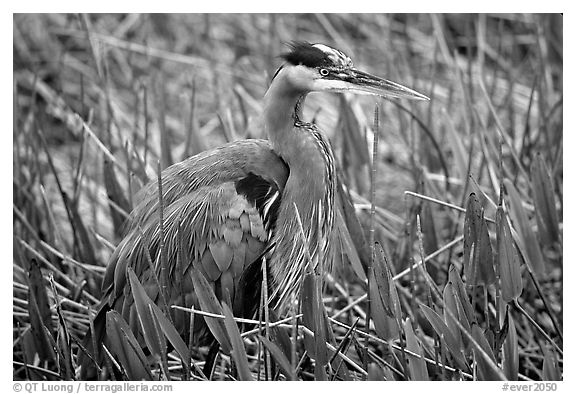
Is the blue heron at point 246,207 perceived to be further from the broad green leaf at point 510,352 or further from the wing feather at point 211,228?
the broad green leaf at point 510,352

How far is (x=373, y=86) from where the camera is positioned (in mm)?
1748

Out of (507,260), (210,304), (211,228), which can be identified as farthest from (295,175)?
(507,260)

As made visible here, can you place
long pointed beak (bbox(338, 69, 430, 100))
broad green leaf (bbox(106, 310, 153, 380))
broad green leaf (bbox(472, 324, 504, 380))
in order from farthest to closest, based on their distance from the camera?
long pointed beak (bbox(338, 69, 430, 100))
broad green leaf (bbox(106, 310, 153, 380))
broad green leaf (bbox(472, 324, 504, 380))

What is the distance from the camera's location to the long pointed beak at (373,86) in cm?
173

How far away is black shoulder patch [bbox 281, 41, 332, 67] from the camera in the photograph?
177 cm

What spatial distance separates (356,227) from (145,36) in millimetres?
1099

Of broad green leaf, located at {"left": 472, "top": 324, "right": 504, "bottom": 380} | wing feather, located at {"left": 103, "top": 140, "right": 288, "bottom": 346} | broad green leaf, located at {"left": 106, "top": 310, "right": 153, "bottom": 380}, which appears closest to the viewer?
broad green leaf, located at {"left": 472, "top": 324, "right": 504, "bottom": 380}

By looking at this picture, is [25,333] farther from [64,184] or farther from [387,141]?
[387,141]

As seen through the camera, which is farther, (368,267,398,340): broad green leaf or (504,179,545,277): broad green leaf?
(504,179,545,277): broad green leaf

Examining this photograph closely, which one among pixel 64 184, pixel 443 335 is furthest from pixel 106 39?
pixel 443 335

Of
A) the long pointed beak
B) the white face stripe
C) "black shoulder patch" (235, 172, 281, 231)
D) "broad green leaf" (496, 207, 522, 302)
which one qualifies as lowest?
"broad green leaf" (496, 207, 522, 302)

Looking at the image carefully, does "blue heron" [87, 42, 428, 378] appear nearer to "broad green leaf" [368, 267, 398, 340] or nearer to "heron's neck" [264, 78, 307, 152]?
"heron's neck" [264, 78, 307, 152]

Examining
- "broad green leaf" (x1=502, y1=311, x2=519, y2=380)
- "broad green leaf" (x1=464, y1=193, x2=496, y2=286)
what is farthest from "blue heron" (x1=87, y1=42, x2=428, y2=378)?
"broad green leaf" (x1=502, y1=311, x2=519, y2=380)

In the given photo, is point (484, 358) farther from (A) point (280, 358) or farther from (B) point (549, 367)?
(A) point (280, 358)
